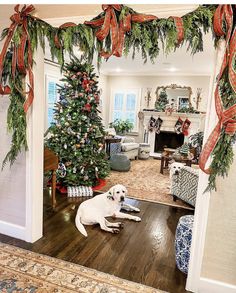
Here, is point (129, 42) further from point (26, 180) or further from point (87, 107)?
point (87, 107)

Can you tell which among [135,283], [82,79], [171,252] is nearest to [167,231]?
[171,252]

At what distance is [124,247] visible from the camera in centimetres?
255

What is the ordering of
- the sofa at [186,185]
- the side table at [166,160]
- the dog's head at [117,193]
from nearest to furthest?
the dog's head at [117,193] < the sofa at [186,185] < the side table at [166,160]

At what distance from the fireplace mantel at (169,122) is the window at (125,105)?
379mm

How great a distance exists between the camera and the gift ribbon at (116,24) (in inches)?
68.2

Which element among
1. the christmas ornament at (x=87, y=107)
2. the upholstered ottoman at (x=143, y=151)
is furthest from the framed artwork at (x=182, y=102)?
the christmas ornament at (x=87, y=107)

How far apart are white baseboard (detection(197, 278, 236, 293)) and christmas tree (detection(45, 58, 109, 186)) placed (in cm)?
268

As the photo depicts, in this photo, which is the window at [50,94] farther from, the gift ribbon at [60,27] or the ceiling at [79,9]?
the gift ribbon at [60,27]

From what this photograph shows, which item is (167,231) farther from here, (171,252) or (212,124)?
(212,124)

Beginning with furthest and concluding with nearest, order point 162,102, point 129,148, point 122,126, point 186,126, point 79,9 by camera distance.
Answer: point 122,126, point 162,102, point 186,126, point 129,148, point 79,9

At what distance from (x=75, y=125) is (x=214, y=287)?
306 cm

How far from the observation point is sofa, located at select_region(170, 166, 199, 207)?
347 centimetres

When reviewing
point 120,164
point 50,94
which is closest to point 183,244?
point 120,164

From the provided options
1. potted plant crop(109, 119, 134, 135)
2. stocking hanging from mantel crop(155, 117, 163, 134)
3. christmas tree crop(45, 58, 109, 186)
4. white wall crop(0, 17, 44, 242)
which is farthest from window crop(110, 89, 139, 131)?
white wall crop(0, 17, 44, 242)
